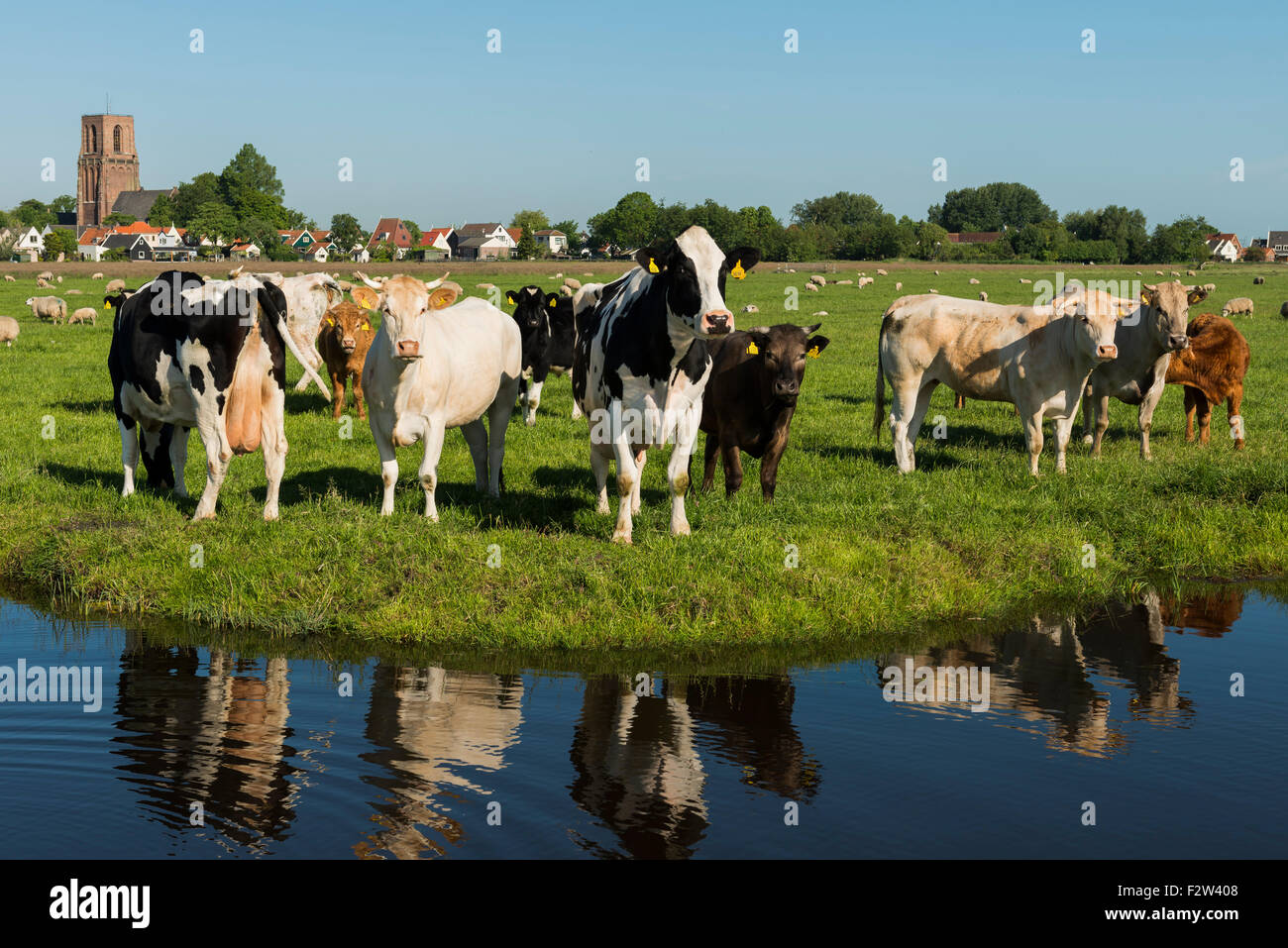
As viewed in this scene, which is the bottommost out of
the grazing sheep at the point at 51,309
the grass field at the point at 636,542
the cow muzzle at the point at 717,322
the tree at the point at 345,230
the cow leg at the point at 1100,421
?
the grass field at the point at 636,542

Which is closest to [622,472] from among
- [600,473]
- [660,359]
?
[660,359]

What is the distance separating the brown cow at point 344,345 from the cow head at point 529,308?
7.57 feet

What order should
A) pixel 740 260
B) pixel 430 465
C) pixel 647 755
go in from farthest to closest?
1. pixel 430 465
2. pixel 740 260
3. pixel 647 755

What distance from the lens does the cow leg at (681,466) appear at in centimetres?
993

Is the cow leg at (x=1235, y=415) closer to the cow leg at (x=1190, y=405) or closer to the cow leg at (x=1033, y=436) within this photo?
the cow leg at (x=1190, y=405)

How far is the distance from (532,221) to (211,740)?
581 feet

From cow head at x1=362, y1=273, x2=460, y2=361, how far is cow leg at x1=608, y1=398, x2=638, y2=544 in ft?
6.01

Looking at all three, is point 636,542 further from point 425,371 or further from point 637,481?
point 425,371

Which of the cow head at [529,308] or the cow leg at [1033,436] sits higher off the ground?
the cow head at [529,308]

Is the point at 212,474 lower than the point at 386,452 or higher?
lower

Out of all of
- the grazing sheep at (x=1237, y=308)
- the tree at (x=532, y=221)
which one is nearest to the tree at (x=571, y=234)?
the tree at (x=532, y=221)

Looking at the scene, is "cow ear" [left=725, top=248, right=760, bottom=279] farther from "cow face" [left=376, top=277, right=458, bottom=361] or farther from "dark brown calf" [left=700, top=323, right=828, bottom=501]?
"cow face" [left=376, top=277, right=458, bottom=361]

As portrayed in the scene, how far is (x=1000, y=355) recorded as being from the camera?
1352 cm

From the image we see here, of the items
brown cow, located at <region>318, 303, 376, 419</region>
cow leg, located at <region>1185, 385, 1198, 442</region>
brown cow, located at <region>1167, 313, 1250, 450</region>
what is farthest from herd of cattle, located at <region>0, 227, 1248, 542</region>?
brown cow, located at <region>318, 303, 376, 419</region>
